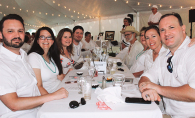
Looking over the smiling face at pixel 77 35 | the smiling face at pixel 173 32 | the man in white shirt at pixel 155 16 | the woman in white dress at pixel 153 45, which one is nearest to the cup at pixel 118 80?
the smiling face at pixel 173 32

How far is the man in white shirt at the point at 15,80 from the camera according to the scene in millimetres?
1203

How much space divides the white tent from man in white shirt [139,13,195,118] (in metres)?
5.33

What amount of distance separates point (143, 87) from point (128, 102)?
29cm

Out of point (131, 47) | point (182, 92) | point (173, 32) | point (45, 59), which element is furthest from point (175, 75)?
point (131, 47)

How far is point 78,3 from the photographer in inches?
311

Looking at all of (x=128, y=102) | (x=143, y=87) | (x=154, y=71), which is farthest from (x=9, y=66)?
(x=154, y=71)

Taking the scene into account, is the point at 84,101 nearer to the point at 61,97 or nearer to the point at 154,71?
the point at 61,97

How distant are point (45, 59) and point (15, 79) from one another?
798 millimetres

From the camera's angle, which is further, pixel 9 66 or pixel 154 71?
pixel 154 71

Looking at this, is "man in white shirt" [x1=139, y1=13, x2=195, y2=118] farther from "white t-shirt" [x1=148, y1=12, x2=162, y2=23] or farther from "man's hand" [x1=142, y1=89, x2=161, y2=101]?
"white t-shirt" [x1=148, y1=12, x2=162, y2=23]

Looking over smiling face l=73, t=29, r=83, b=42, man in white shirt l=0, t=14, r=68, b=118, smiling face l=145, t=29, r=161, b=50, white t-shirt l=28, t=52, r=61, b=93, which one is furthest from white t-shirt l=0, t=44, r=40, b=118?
smiling face l=73, t=29, r=83, b=42

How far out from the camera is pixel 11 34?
1.43 m

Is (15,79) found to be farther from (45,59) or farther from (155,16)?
(155,16)

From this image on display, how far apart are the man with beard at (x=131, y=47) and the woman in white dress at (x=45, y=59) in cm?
199
